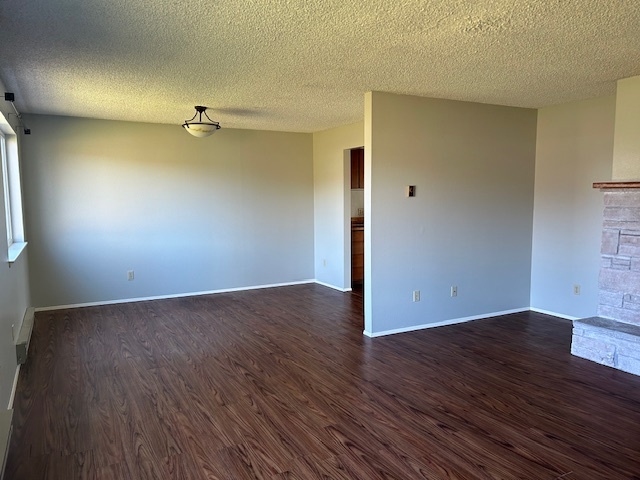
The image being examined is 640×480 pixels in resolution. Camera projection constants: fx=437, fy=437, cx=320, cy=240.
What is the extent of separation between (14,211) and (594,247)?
631 cm

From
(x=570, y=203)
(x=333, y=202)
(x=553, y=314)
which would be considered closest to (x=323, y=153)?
(x=333, y=202)

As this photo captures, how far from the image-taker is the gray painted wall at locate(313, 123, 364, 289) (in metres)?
6.39

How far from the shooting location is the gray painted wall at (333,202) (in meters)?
6.39

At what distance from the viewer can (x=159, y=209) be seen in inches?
236

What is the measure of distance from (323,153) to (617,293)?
4.35 meters

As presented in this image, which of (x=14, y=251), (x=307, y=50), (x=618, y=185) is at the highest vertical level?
Result: (x=307, y=50)

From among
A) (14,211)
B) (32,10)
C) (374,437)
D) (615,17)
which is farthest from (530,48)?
(14,211)

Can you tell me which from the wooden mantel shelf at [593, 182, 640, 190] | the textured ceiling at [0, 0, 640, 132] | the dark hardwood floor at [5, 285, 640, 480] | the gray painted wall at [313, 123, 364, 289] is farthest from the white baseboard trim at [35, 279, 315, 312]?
the wooden mantel shelf at [593, 182, 640, 190]

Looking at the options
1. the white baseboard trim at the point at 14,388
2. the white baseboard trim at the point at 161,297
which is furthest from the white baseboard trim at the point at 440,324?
the white baseboard trim at the point at 14,388

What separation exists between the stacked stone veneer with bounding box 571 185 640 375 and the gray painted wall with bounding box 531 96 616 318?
78 centimetres

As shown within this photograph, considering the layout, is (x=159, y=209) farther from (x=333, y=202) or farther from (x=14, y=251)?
(x=333, y=202)

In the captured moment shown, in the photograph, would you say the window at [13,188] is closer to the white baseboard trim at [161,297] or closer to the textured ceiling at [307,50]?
the textured ceiling at [307,50]

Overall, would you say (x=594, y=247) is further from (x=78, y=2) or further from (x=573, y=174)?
(x=78, y=2)

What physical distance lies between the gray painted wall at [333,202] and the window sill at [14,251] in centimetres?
396
